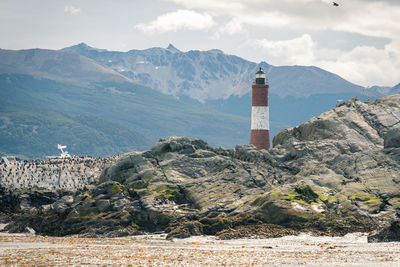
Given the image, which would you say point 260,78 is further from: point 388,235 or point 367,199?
point 388,235

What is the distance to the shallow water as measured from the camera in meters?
47.8

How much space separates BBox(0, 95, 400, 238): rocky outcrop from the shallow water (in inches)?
158

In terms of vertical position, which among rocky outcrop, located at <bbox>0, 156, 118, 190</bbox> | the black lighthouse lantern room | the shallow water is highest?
the black lighthouse lantern room

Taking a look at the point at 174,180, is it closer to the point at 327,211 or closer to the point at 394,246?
the point at 327,211

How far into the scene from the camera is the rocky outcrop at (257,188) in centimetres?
6850

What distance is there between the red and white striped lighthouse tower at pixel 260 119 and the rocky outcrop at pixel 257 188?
25003 mm

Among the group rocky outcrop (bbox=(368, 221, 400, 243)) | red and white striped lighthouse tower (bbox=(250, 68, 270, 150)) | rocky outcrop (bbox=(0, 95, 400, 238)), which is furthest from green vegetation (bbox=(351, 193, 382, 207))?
red and white striped lighthouse tower (bbox=(250, 68, 270, 150))

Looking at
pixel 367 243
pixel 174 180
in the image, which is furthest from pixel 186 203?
pixel 367 243

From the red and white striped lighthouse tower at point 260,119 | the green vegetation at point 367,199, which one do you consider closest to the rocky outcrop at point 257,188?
the green vegetation at point 367,199

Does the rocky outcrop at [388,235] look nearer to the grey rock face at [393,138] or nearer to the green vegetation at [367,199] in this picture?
the green vegetation at [367,199]

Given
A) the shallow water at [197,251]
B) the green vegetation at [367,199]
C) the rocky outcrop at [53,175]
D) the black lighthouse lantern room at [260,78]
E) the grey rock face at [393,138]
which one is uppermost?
the black lighthouse lantern room at [260,78]

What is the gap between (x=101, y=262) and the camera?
159 feet

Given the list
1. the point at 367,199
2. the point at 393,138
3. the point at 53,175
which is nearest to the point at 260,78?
the point at 53,175

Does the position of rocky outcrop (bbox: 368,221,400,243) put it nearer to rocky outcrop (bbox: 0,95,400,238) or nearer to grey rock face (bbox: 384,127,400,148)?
rocky outcrop (bbox: 0,95,400,238)
